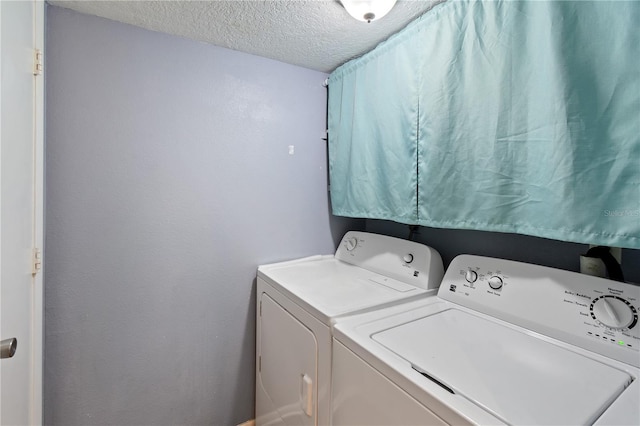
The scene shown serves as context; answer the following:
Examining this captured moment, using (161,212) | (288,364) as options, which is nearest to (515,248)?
(288,364)

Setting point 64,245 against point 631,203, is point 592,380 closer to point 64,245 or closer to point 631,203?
point 631,203

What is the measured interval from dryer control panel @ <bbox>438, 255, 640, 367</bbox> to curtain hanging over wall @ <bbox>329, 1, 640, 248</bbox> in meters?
0.18

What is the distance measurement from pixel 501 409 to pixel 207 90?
1904 mm

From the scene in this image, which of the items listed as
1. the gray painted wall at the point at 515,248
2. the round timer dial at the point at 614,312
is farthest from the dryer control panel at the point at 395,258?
the round timer dial at the point at 614,312

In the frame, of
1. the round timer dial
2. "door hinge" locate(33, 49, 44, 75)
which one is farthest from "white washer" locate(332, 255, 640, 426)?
"door hinge" locate(33, 49, 44, 75)

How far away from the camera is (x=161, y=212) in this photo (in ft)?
5.17

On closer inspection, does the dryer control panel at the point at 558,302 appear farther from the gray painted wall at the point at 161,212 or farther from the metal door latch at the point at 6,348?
the metal door latch at the point at 6,348

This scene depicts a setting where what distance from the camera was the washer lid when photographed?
0.66 m

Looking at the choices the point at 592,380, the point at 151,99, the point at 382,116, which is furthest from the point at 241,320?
the point at 592,380

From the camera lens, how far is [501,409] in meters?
0.65

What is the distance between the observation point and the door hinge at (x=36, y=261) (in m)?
1.21

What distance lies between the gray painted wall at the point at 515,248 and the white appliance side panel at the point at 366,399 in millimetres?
941

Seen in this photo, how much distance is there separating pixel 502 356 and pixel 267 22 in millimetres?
1756

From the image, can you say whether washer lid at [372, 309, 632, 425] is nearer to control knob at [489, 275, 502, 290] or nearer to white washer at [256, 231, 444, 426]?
control knob at [489, 275, 502, 290]
